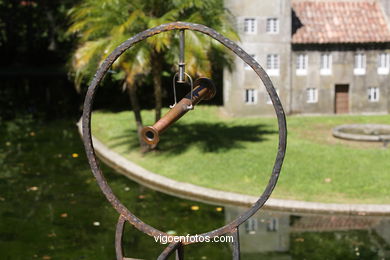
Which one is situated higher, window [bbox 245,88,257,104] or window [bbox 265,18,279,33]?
window [bbox 265,18,279,33]

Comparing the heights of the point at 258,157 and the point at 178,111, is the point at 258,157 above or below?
below

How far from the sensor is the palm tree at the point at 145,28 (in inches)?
736

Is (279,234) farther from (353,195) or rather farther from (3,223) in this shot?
(3,223)

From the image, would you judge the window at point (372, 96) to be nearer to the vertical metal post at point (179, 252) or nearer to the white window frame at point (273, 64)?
the white window frame at point (273, 64)

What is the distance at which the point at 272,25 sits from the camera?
29.2 metres

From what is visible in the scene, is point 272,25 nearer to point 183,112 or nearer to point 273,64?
point 273,64

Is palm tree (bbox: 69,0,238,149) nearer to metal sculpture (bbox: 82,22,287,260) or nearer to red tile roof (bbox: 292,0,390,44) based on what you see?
red tile roof (bbox: 292,0,390,44)

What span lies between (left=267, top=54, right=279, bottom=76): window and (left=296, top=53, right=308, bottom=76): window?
3.65ft

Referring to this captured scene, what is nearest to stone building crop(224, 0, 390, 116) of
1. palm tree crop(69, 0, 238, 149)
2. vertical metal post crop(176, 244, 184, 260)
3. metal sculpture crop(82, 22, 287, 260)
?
palm tree crop(69, 0, 238, 149)

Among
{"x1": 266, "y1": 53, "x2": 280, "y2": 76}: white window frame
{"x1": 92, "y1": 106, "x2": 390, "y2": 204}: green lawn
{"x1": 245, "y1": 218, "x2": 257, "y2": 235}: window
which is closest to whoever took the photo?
{"x1": 245, "y1": 218, "x2": 257, "y2": 235}: window

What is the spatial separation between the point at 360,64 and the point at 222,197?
52.8 feet

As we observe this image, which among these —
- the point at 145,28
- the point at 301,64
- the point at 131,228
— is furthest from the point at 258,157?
the point at 301,64

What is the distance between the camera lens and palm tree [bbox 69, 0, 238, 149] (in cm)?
1870

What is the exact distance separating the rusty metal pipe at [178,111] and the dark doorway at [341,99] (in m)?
24.9
